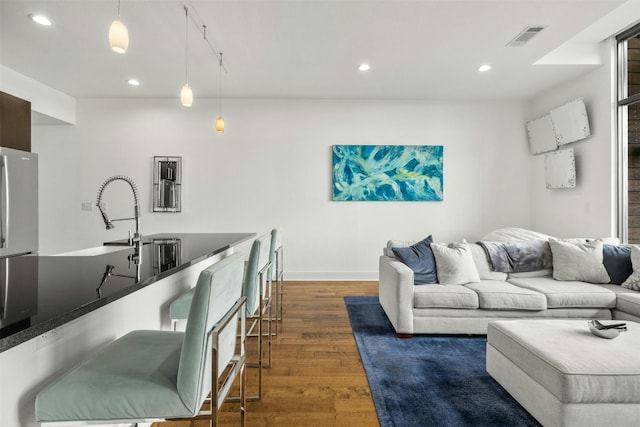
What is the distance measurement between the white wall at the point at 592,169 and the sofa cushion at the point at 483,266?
167cm

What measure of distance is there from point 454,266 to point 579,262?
1.28m

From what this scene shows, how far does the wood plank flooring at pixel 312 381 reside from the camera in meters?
1.87

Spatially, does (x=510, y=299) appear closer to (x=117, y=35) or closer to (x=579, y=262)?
(x=579, y=262)

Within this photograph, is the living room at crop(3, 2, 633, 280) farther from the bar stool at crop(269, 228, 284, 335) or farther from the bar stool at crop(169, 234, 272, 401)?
the bar stool at crop(169, 234, 272, 401)

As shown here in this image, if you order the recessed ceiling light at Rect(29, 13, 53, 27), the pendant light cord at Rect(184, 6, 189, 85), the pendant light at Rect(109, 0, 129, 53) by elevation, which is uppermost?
the pendant light cord at Rect(184, 6, 189, 85)

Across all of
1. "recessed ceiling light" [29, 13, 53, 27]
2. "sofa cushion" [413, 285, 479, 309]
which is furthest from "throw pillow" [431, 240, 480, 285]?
"recessed ceiling light" [29, 13, 53, 27]

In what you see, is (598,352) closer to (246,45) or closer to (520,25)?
(520,25)

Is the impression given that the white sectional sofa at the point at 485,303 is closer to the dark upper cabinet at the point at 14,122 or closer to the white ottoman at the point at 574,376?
the white ottoman at the point at 574,376

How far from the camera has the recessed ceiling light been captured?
2.96 m

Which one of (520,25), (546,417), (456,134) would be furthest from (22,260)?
(456,134)

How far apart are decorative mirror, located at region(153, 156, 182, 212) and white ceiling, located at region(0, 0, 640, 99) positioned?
3.34 feet

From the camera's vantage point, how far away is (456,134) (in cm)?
539

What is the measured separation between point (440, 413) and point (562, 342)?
30.9 inches

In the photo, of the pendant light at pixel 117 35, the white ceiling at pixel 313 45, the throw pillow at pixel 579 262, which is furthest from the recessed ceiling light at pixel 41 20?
the throw pillow at pixel 579 262
